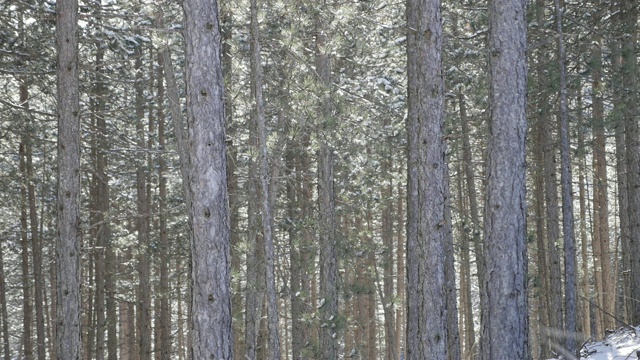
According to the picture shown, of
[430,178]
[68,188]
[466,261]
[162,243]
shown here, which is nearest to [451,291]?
[466,261]

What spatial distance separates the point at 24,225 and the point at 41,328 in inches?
122

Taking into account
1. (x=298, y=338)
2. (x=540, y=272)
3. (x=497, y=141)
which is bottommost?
(x=298, y=338)

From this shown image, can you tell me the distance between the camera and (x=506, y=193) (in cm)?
785

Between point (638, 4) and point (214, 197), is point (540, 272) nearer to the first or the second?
point (638, 4)

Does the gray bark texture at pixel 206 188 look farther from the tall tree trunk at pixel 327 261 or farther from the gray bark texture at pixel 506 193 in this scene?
the tall tree trunk at pixel 327 261

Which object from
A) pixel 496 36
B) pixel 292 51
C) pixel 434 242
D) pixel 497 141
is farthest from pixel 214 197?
pixel 292 51

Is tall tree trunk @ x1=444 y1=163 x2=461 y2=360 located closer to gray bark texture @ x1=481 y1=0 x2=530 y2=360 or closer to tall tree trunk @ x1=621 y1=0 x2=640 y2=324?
tall tree trunk @ x1=621 y1=0 x2=640 y2=324

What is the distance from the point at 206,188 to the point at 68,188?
3808 millimetres

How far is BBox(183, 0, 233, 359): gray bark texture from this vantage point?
22.5ft

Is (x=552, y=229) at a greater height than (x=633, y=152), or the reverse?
(x=633, y=152)

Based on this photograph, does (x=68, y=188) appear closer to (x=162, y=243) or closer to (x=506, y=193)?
(x=506, y=193)

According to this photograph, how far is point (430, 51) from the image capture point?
27.3 ft

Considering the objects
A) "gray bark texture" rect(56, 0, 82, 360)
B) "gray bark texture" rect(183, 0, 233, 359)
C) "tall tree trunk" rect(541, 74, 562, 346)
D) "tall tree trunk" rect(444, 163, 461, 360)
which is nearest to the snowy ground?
"tall tree trunk" rect(541, 74, 562, 346)

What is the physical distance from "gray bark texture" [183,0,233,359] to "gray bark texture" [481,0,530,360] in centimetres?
319
